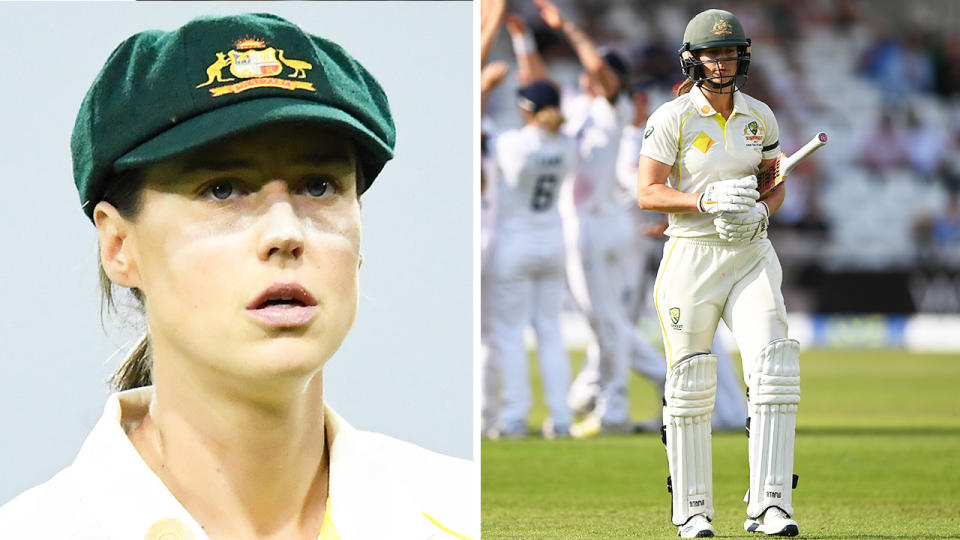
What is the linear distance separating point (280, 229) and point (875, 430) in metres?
9.05

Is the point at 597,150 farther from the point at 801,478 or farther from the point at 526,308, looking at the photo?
the point at 801,478

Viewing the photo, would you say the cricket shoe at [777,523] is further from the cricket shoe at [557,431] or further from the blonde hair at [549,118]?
the blonde hair at [549,118]

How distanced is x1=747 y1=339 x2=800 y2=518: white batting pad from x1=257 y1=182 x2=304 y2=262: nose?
10.1ft

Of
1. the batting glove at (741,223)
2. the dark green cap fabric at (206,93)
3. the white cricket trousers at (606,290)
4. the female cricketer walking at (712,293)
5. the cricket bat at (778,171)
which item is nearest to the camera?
the dark green cap fabric at (206,93)

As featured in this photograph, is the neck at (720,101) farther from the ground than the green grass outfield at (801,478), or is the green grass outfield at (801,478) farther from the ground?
the neck at (720,101)

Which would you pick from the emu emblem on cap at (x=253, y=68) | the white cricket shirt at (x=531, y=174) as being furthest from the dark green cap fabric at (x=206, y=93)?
the white cricket shirt at (x=531, y=174)

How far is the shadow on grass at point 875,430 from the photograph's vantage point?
10648mm

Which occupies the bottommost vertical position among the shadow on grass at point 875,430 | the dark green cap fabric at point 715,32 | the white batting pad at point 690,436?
the shadow on grass at point 875,430

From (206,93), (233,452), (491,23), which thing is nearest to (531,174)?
(491,23)

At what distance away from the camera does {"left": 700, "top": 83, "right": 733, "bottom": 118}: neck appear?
17.6ft

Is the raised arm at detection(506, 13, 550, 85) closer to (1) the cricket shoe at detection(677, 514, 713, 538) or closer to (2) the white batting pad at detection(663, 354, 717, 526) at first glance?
(2) the white batting pad at detection(663, 354, 717, 526)

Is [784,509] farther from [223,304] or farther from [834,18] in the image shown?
A: [834,18]

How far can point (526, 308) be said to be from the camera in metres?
10.8

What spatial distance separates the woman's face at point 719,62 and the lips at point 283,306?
304 cm
